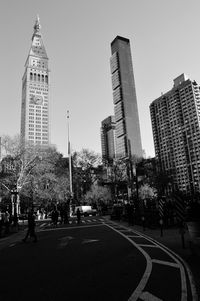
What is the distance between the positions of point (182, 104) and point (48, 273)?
361ft

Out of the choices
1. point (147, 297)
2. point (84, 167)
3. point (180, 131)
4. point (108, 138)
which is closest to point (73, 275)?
point (147, 297)

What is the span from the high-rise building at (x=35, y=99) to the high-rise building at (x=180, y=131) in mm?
70835

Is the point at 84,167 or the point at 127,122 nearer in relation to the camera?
the point at 84,167

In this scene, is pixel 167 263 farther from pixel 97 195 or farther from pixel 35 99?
pixel 35 99

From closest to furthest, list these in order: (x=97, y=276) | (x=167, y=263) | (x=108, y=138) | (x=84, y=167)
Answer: (x=97, y=276), (x=167, y=263), (x=84, y=167), (x=108, y=138)

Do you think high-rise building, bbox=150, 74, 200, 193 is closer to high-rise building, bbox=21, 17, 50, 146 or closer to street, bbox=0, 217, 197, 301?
high-rise building, bbox=21, 17, 50, 146

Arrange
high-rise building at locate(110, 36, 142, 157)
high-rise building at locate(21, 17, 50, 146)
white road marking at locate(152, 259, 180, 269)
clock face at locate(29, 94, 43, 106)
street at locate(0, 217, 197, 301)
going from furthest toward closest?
clock face at locate(29, 94, 43, 106) < high-rise building at locate(110, 36, 142, 157) < high-rise building at locate(21, 17, 50, 146) < white road marking at locate(152, 259, 180, 269) < street at locate(0, 217, 197, 301)

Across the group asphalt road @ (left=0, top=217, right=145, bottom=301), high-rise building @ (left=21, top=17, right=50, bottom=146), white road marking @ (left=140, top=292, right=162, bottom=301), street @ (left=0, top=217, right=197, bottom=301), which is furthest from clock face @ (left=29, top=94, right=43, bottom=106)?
white road marking @ (left=140, top=292, right=162, bottom=301)

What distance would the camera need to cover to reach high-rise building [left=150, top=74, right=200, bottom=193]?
106062mm

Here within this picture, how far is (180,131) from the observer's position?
110 meters

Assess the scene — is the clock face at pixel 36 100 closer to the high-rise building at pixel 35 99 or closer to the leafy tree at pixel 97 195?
the high-rise building at pixel 35 99

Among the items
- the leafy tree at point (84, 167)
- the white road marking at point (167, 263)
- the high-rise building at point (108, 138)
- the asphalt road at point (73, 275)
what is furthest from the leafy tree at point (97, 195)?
the high-rise building at point (108, 138)

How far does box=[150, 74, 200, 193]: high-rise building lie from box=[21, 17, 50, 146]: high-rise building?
70.8 metres

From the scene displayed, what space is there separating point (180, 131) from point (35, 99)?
10435 cm
